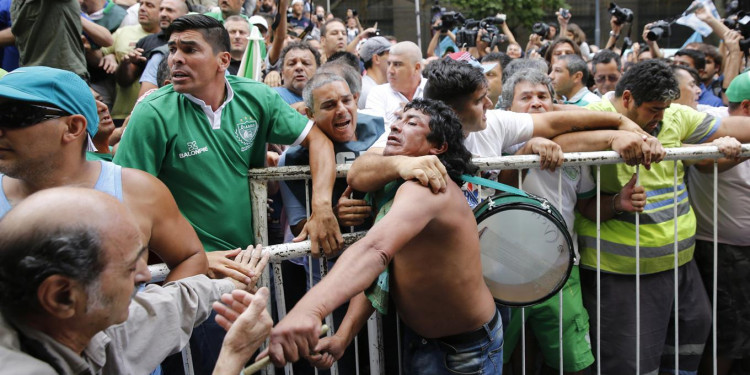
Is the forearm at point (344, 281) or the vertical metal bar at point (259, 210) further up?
the forearm at point (344, 281)

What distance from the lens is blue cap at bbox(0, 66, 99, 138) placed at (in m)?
1.86

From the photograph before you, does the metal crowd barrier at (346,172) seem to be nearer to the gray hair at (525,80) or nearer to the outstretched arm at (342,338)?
the outstretched arm at (342,338)

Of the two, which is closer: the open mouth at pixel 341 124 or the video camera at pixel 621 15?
the open mouth at pixel 341 124

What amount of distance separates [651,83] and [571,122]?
49 centimetres

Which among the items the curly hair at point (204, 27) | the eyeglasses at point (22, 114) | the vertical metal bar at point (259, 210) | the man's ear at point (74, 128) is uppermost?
A: the curly hair at point (204, 27)

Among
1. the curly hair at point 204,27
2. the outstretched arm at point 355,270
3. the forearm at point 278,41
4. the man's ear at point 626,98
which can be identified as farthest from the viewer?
the forearm at point 278,41

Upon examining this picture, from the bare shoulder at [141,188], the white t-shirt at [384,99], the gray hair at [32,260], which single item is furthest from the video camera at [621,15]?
the gray hair at [32,260]

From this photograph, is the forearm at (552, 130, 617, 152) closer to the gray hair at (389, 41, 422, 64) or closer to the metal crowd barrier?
the metal crowd barrier

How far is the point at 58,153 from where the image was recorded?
77.2 inches

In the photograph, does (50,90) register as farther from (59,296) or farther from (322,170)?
(322,170)

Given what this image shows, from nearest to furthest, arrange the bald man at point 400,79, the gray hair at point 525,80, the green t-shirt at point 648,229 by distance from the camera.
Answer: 1. the green t-shirt at point 648,229
2. the gray hair at point 525,80
3. the bald man at point 400,79

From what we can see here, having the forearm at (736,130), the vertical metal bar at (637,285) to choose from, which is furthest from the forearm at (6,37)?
the forearm at (736,130)

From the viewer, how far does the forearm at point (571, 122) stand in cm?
321

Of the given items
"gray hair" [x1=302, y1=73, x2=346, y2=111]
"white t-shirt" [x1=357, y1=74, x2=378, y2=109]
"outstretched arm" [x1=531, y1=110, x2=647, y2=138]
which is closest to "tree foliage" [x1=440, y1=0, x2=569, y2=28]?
Result: "white t-shirt" [x1=357, y1=74, x2=378, y2=109]
